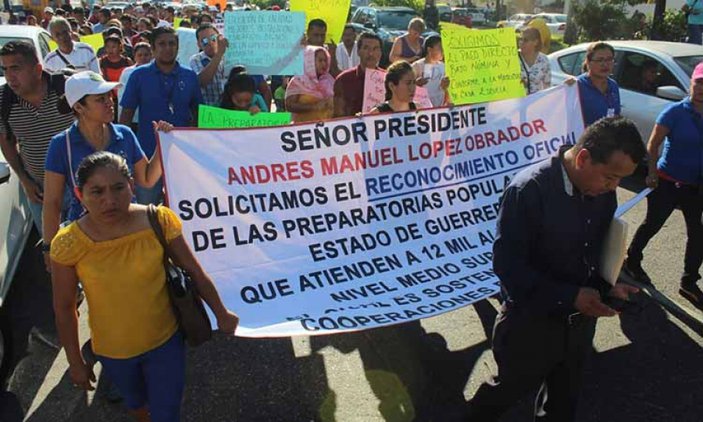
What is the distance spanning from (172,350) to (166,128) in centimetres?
148

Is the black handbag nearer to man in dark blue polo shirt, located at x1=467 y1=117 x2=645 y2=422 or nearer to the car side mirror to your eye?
man in dark blue polo shirt, located at x1=467 y1=117 x2=645 y2=422

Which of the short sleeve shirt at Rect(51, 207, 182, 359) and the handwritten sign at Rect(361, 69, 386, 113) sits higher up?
the handwritten sign at Rect(361, 69, 386, 113)

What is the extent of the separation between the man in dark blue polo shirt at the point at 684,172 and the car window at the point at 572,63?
157 inches

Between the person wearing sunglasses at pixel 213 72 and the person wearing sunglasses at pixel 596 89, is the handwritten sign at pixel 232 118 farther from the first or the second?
the person wearing sunglasses at pixel 596 89

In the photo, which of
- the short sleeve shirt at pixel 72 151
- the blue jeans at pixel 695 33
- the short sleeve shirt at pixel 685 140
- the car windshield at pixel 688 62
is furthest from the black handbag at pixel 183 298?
the blue jeans at pixel 695 33

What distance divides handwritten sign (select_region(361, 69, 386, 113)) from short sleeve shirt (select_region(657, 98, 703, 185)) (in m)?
2.22

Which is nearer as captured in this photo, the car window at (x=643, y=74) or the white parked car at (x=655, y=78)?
the white parked car at (x=655, y=78)

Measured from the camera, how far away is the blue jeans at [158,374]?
2438 millimetres

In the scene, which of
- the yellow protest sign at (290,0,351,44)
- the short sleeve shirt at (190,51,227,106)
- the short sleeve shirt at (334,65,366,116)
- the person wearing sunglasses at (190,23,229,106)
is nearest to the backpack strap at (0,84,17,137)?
the person wearing sunglasses at (190,23,229,106)

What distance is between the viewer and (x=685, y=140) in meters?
4.32

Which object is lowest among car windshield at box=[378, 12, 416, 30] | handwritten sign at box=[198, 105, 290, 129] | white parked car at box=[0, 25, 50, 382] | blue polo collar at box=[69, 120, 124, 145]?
white parked car at box=[0, 25, 50, 382]

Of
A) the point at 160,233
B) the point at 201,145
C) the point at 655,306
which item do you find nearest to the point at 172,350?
the point at 160,233

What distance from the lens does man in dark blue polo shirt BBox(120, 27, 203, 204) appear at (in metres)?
4.55

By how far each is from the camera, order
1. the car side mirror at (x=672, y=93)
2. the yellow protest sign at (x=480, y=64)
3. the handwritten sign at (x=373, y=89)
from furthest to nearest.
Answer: the car side mirror at (x=672, y=93), the handwritten sign at (x=373, y=89), the yellow protest sign at (x=480, y=64)
